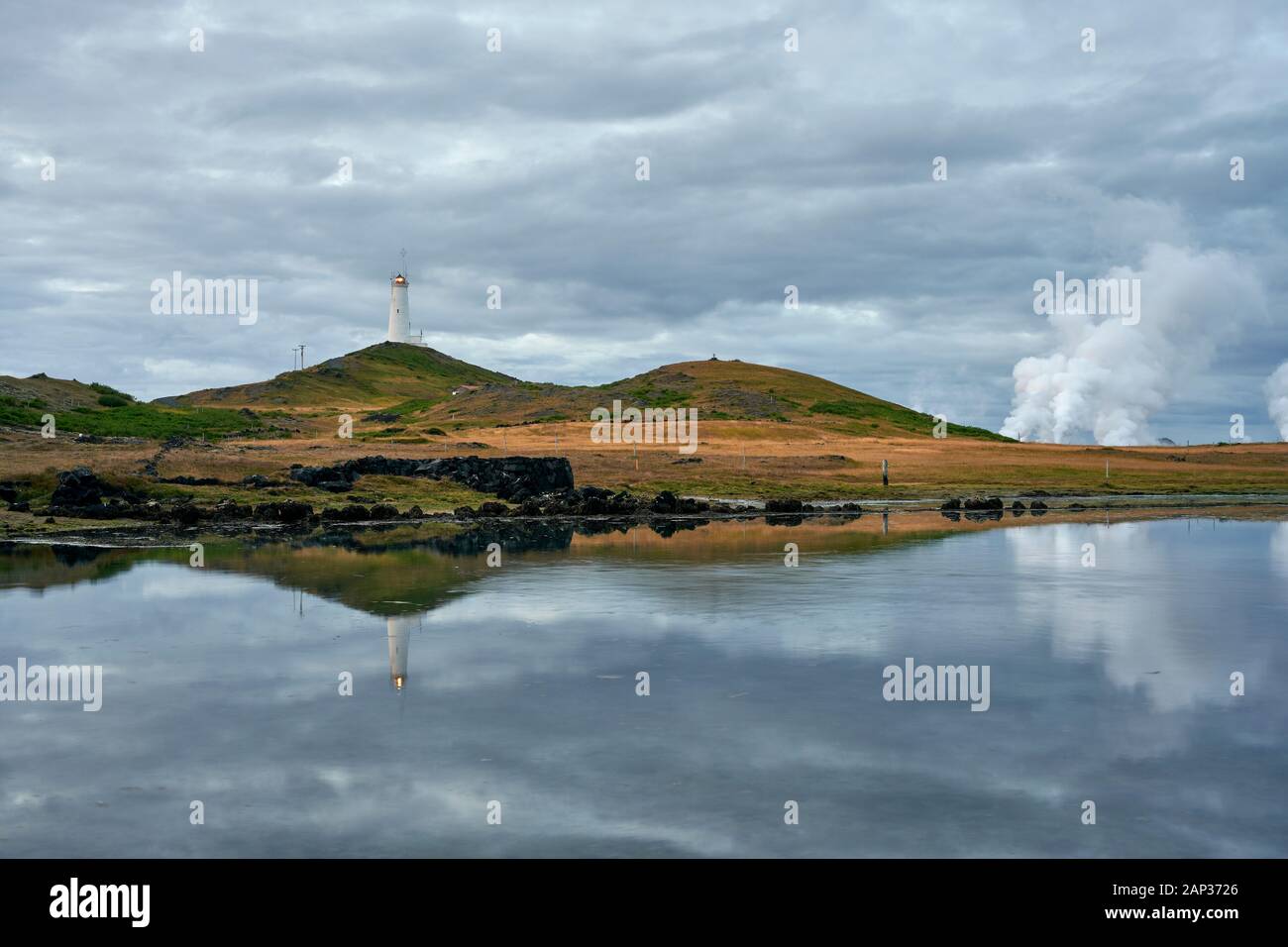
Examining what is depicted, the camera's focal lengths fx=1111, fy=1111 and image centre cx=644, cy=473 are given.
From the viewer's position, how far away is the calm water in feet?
29.6

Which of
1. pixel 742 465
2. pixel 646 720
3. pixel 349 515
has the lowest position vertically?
pixel 646 720

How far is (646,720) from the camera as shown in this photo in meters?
12.4

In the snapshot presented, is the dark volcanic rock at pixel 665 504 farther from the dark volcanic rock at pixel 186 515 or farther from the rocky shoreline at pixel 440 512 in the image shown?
the dark volcanic rock at pixel 186 515

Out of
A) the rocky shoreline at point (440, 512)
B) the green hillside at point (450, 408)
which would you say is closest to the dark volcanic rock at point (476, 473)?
the rocky shoreline at point (440, 512)

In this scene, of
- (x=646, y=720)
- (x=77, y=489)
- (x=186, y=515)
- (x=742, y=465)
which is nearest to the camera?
(x=646, y=720)

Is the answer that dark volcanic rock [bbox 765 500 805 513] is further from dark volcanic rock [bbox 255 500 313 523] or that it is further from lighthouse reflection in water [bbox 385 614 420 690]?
lighthouse reflection in water [bbox 385 614 420 690]

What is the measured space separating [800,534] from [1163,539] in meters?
12.2

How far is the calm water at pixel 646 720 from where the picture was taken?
355 inches

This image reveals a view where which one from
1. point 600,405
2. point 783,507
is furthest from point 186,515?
point 600,405

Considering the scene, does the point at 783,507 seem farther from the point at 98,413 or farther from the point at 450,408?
the point at 450,408

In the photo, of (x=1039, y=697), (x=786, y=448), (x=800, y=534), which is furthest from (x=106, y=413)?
(x=1039, y=697)

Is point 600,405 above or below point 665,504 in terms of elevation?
above

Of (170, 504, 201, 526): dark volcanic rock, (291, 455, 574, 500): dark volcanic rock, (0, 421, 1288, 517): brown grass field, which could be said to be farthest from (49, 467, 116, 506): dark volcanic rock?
(291, 455, 574, 500): dark volcanic rock
